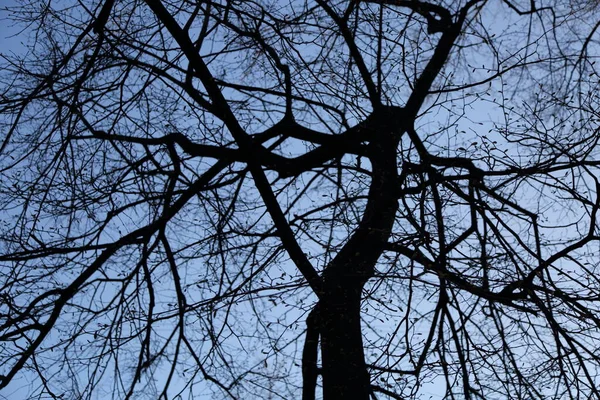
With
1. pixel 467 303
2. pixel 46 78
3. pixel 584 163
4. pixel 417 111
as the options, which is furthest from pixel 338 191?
pixel 46 78

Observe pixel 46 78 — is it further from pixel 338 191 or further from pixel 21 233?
Result: pixel 338 191

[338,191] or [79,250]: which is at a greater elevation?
[338,191]

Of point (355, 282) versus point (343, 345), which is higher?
point (355, 282)

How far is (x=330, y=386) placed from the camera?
452 centimetres

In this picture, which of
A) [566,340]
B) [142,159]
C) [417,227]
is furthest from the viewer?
[142,159]

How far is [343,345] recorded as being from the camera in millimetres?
4586

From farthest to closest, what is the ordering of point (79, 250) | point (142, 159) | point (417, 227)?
point (142, 159) < point (79, 250) < point (417, 227)

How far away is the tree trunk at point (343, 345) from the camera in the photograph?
4.45m

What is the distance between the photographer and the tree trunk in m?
4.45

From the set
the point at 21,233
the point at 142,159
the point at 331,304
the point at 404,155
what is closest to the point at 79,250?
the point at 21,233

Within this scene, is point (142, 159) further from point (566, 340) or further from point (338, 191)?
point (566, 340)

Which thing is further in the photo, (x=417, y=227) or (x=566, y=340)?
(x=566, y=340)

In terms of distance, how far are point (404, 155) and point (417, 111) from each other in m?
0.73

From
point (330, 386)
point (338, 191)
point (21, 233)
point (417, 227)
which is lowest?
point (330, 386)
